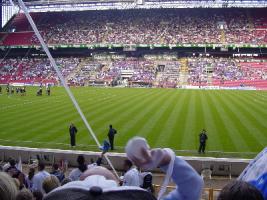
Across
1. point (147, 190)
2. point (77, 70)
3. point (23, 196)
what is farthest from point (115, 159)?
point (77, 70)

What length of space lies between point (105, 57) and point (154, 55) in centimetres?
989

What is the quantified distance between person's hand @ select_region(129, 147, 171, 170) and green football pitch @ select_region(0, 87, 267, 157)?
17.8 meters

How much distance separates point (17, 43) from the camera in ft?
285

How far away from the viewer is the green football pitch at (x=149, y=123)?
2220cm

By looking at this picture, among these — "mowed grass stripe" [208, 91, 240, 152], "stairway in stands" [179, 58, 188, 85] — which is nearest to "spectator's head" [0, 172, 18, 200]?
"mowed grass stripe" [208, 91, 240, 152]

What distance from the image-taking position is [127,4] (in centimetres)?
8406

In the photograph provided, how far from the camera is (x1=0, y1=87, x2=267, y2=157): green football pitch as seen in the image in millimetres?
22203

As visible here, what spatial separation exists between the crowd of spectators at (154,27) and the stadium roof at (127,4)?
176 inches

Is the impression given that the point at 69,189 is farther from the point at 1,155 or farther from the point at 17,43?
the point at 17,43

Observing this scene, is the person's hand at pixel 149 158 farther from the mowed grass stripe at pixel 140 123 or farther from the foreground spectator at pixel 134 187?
the mowed grass stripe at pixel 140 123

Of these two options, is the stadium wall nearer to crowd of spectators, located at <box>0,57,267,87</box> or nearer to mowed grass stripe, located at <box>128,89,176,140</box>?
mowed grass stripe, located at <box>128,89,176,140</box>

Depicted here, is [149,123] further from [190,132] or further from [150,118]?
[190,132]

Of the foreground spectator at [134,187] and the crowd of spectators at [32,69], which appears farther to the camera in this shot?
the crowd of spectators at [32,69]

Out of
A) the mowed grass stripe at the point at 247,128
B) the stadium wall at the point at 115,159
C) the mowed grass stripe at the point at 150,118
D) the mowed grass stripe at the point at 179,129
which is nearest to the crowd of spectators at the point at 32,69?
the mowed grass stripe at the point at 150,118
